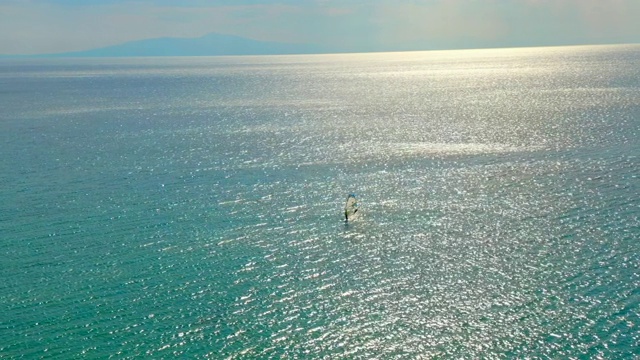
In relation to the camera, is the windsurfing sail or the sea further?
the windsurfing sail

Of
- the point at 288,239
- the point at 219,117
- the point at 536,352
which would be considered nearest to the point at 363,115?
the point at 219,117

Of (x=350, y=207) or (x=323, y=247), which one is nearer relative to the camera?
(x=323, y=247)

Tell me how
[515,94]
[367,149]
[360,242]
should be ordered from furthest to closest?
[515,94]
[367,149]
[360,242]

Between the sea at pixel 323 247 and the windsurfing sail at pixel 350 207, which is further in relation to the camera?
the windsurfing sail at pixel 350 207

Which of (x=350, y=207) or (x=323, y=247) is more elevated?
(x=350, y=207)

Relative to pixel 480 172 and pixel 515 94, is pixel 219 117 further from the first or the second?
pixel 515 94
